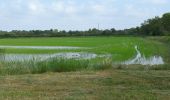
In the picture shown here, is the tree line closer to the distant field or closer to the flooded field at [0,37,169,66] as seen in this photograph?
the distant field

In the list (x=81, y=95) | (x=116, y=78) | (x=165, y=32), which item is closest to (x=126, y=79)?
(x=116, y=78)

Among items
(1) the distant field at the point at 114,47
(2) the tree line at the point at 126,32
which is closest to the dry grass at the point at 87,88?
(1) the distant field at the point at 114,47

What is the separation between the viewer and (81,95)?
10180 mm

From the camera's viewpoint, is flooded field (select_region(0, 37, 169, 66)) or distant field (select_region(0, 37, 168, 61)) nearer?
flooded field (select_region(0, 37, 169, 66))

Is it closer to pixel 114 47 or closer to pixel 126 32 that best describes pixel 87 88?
pixel 114 47

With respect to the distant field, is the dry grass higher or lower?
higher

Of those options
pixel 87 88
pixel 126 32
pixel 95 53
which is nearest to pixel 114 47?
pixel 95 53

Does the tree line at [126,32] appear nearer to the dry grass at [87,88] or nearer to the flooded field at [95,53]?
the flooded field at [95,53]

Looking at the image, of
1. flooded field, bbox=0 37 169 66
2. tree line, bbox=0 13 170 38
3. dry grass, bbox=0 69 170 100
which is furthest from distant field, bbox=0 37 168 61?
tree line, bbox=0 13 170 38

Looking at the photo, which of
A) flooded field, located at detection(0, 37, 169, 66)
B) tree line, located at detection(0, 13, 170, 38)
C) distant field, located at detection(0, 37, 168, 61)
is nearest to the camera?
flooded field, located at detection(0, 37, 169, 66)

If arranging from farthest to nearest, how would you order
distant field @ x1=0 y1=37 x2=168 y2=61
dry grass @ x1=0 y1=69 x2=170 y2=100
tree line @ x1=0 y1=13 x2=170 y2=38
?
tree line @ x1=0 y1=13 x2=170 y2=38 → distant field @ x1=0 y1=37 x2=168 y2=61 → dry grass @ x1=0 y1=69 x2=170 y2=100

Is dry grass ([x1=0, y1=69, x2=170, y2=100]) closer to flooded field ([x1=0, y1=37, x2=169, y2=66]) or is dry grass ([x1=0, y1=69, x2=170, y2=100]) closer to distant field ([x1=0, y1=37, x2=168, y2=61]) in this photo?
flooded field ([x1=0, y1=37, x2=169, y2=66])

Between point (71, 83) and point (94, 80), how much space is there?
91cm

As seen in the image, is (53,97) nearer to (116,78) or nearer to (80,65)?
(116,78)
